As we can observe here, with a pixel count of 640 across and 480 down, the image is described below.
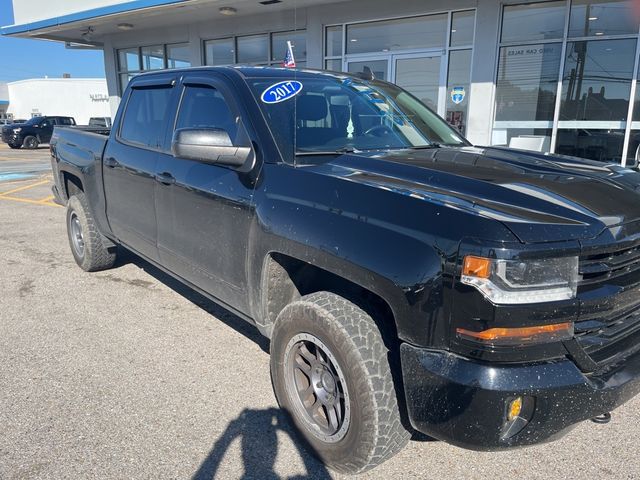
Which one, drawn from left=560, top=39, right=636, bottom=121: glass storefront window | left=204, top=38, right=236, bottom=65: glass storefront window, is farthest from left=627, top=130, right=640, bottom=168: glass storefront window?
left=204, top=38, right=236, bottom=65: glass storefront window

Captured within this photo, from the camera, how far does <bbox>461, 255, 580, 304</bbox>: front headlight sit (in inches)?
71.9

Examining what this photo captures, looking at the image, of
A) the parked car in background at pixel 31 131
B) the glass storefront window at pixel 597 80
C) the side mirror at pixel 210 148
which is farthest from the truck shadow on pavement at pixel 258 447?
the parked car in background at pixel 31 131

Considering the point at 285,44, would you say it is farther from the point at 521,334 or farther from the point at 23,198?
the point at 521,334

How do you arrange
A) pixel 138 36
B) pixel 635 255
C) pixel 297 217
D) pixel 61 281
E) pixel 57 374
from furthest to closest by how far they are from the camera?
pixel 138 36 → pixel 61 281 → pixel 57 374 → pixel 297 217 → pixel 635 255

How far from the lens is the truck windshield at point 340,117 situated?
9.68 feet

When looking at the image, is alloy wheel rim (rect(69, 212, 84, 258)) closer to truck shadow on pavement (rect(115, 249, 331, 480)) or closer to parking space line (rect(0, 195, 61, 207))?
truck shadow on pavement (rect(115, 249, 331, 480))

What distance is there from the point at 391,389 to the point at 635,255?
1.16 meters

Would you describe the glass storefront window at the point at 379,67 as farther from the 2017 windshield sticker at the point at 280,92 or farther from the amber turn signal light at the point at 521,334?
the amber turn signal light at the point at 521,334

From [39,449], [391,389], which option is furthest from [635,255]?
[39,449]

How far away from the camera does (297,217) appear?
2488 mm

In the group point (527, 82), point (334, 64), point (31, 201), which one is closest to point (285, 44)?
point (334, 64)

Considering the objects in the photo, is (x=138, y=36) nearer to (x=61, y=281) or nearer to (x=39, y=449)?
(x=61, y=281)

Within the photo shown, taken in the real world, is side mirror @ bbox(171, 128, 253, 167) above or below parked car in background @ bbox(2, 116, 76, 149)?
above

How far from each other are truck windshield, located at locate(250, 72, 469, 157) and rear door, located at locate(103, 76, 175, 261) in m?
1.10
